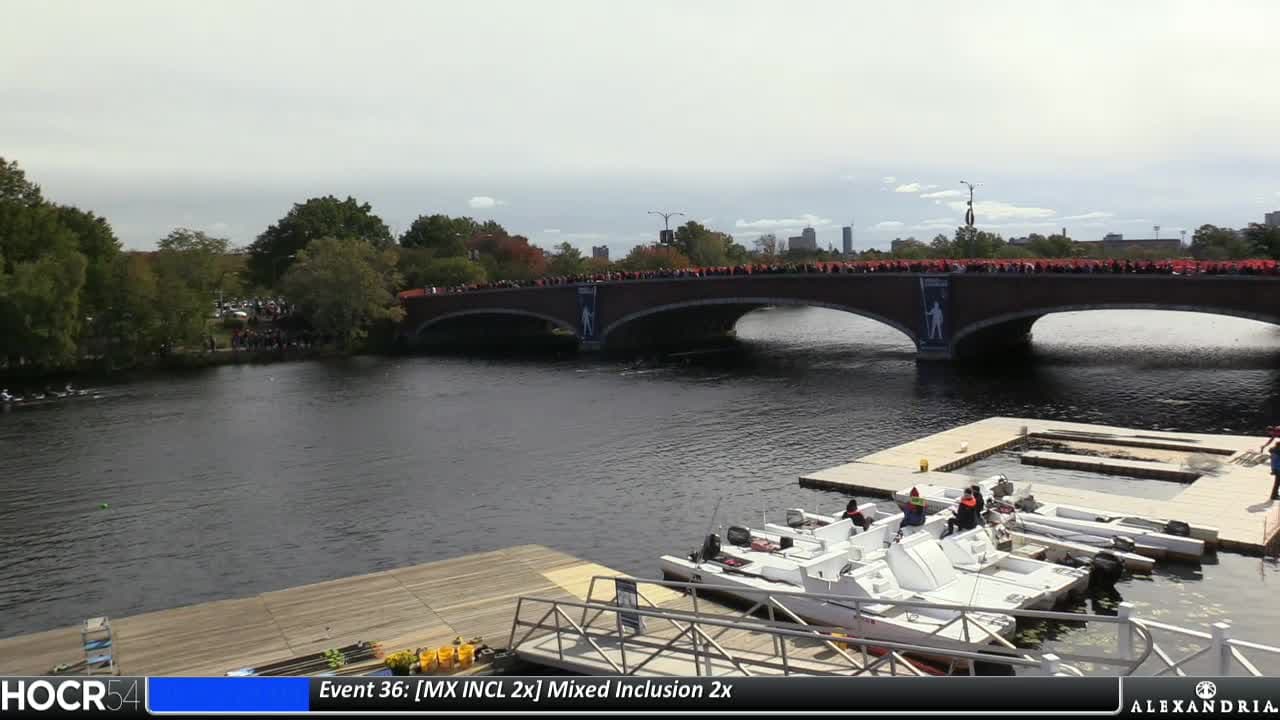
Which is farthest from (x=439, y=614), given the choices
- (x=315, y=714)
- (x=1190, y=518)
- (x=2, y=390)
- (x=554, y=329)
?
(x=554, y=329)

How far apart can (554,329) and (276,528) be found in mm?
102822

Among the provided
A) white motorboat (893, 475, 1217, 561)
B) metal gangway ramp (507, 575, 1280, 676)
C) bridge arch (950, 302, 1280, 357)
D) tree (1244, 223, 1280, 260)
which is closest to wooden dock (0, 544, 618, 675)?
metal gangway ramp (507, 575, 1280, 676)

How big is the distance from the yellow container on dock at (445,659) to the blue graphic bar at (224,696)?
16.6m

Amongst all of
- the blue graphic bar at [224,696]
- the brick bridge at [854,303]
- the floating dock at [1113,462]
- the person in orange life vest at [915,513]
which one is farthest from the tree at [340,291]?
the blue graphic bar at [224,696]

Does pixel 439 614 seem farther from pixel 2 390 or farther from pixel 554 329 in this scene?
pixel 554 329

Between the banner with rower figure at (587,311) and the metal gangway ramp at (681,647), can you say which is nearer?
the metal gangway ramp at (681,647)

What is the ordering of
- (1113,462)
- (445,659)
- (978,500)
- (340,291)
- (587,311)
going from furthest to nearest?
(340,291) → (587,311) → (1113,462) → (978,500) → (445,659)

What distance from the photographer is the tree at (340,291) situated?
119 metres

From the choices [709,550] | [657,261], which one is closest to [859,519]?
[709,550]

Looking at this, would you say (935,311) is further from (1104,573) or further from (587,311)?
(1104,573)

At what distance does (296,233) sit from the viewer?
158 metres

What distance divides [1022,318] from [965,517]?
6242 cm

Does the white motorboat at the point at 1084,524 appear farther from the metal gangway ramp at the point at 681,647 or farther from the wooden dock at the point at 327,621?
the wooden dock at the point at 327,621

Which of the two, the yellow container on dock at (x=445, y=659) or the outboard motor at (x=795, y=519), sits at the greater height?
the yellow container on dock at (x=445, y=659)
